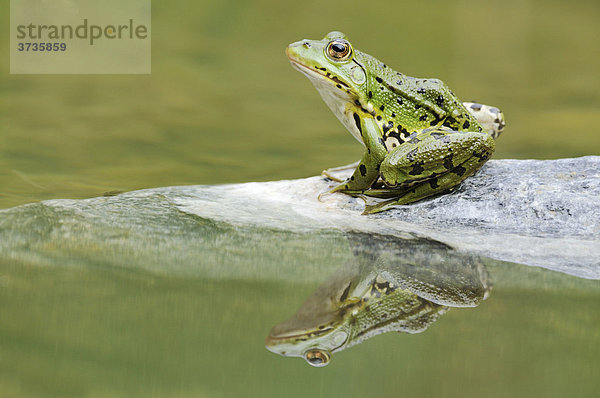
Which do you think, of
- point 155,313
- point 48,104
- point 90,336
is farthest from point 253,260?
point 48,104

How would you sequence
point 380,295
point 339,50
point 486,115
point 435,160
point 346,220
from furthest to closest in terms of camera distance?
1. point 486,115
2. point 339,50
3. point 346,220
4. point 435,160
5. point 380,295

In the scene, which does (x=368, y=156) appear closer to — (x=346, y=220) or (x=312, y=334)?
(x=346, y=220)

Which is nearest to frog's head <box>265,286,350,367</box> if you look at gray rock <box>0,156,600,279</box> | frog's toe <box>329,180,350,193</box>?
gray rock <box>0,156,600,279</box>

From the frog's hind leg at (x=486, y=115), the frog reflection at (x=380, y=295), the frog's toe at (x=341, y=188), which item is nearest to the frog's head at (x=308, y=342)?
the frog reflection at (x=380, y=295)

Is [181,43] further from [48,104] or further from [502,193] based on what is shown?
[502,193]

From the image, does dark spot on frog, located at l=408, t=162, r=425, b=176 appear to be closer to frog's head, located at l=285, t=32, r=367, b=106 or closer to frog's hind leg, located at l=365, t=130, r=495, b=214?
frog's hind leg, located at l=365, t=130, r=495, b=214

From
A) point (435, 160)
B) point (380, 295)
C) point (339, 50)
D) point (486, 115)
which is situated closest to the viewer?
point (380, 295)

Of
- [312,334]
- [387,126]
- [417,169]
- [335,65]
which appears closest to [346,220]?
[417,169]
